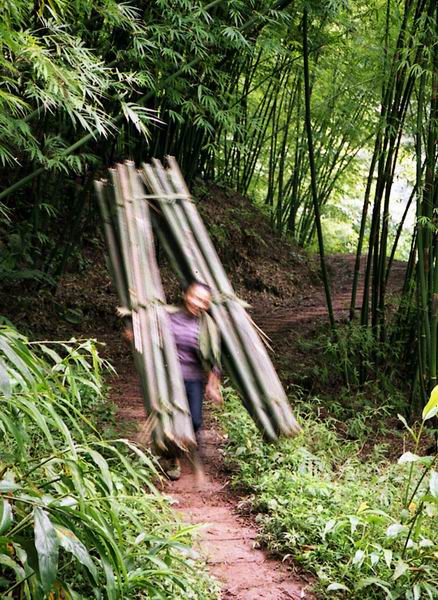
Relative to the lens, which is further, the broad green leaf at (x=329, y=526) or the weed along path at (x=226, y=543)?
the broad green leaf at (x=329, y=526)

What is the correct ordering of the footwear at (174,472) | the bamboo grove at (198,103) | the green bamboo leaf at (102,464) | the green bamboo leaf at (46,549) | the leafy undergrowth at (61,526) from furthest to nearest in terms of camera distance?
the footwear at (174,472)
the bamboo grove at (198,103)
the green bamboo leaf at (102,464)
the leafy undergrowth at (61,526)
the green bamboo leaf at (46,549)

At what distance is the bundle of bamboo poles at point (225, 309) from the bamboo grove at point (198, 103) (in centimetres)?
93

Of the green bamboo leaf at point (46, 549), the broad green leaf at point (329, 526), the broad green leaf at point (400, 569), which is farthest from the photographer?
the broad green leaf at point (329, 526)

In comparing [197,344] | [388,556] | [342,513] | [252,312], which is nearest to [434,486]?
[388,556]

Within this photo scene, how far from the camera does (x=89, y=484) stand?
8.04 ft

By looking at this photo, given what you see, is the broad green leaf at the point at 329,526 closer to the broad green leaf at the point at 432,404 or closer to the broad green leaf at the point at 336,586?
the broad green leaf at the point at 336,586

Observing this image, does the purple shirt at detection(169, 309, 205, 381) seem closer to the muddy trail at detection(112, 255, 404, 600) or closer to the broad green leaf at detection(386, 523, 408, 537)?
the muddy trail at detection(112, 255, 404, 600)

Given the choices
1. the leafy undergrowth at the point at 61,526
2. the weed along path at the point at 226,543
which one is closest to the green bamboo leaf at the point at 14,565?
the leafy undergrowth at the point at 61,526

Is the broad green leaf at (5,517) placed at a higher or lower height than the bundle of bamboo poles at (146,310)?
lower

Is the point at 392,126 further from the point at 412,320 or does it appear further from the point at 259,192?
the point at 259,192

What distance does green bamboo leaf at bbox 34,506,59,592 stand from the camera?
179 cm

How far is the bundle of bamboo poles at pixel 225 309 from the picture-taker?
210 cm

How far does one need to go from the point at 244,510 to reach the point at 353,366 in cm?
307

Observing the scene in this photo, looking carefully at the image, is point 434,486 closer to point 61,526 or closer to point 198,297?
point 198,297
